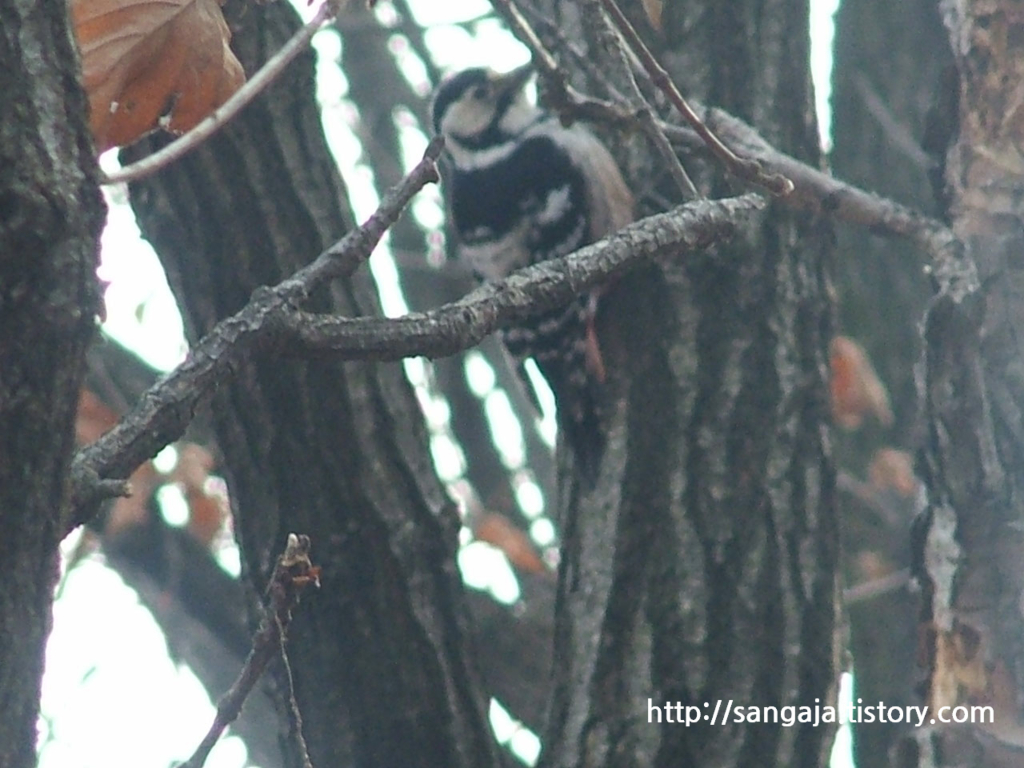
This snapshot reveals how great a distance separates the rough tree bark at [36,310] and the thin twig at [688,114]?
0.90 m

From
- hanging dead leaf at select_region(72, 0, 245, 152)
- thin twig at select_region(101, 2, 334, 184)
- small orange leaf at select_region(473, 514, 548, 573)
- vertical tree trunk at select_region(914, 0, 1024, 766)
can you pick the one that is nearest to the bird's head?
small orange leaf at select_region(473, 514, 548, 573)

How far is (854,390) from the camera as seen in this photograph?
16.0 ft

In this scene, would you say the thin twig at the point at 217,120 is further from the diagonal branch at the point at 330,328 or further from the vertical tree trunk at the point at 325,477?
the vertical tree trunk at the point at 325,477

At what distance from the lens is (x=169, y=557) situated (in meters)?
4.32

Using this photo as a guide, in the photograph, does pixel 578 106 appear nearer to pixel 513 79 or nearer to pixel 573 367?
pixel 573 367

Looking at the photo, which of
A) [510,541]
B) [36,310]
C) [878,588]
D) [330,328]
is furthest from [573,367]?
[36,310]

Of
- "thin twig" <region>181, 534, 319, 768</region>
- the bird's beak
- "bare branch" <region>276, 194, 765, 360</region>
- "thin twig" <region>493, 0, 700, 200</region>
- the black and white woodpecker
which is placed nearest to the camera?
"thin twig" <region>181, 534, 319, 768</region>

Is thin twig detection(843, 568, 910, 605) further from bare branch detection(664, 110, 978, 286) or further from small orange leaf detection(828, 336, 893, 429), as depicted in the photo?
bare branch detection(664, 110, 978, 286)

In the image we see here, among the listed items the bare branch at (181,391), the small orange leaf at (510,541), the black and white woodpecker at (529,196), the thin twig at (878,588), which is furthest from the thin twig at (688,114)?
the small orange leaf at (510,541)

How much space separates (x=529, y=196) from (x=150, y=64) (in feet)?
9.55

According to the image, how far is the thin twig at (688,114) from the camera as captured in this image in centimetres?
208

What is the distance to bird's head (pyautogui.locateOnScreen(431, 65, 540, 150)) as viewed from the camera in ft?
17.0

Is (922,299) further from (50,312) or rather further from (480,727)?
(50,312)

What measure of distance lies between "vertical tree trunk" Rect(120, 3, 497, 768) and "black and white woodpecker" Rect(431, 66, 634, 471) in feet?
2.76
